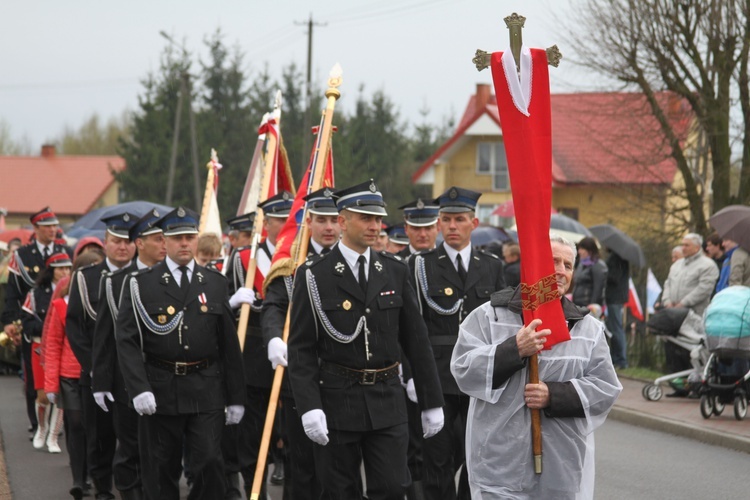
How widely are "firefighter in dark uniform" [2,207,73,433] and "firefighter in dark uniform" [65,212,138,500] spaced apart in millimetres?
3564

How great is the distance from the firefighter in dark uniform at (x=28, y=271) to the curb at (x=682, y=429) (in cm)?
635

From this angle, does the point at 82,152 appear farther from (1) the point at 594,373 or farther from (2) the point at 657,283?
(1) the point at 594,373

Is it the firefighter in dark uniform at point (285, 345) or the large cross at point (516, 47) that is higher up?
the large cross at point (516, 47)

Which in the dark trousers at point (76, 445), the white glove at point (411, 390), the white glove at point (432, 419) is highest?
the white glove at point (432, 419)

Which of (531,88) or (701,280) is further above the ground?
(531,88)

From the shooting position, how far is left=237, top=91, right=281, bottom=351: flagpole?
386 inches

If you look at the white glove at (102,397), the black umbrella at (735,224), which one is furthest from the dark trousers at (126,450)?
the black umbrella at (735,224)

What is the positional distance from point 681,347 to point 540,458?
1008 cm

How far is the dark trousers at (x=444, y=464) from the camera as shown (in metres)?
8.18

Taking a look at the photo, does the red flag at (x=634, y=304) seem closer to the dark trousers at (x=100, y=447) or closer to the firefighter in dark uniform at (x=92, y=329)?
the firefighter in dark uniform at (x=92, y=329)

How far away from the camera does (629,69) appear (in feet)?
83.3

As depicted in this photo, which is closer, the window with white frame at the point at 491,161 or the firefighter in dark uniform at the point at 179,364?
the firefighter in dark uniform at the point at 179,364

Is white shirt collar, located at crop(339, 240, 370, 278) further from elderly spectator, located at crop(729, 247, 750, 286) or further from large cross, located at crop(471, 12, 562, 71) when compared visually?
elderly spectator, located at crop(729, 247, 750, 286)

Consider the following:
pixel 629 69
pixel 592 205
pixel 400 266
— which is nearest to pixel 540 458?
pixel 400 266
